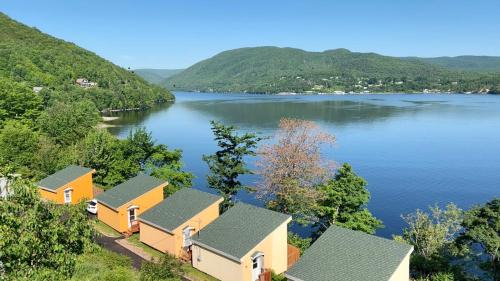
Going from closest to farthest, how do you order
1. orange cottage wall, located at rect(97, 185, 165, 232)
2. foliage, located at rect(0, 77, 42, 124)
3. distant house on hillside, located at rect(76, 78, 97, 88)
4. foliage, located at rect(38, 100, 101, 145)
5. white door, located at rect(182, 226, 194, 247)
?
white door, located at rect(182, 226, 194, 247) → orange cottage wall, located at rect(97, 185, 165, 232) → foliage, located at rect(38, 100, 101, 145) → foliage, located at rect(0, 77, 42, 124) → distant house on hillside, located at rect(76, 78, 97, 88)

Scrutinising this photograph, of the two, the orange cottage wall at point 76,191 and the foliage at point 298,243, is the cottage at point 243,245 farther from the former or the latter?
the orange cottage wall at point 76,191

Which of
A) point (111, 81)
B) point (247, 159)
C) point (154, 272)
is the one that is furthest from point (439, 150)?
point (111, 81)

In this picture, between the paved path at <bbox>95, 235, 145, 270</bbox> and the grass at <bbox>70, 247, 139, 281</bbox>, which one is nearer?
the grass at <bbox>70, 247, 139, 281</bbox>

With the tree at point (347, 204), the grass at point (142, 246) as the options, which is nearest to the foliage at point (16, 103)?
the grass at point (142, 246)

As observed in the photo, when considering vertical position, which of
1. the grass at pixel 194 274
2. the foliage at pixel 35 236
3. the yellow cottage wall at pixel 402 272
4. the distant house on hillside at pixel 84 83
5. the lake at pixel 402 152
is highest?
the distant house on hillside at pixel 84 83

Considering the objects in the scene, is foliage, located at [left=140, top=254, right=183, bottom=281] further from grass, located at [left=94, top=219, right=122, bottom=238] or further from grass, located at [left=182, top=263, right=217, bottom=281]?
grass, located at [left=94, top=219, right=122, bottom=238]

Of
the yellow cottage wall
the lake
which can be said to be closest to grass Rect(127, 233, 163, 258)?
the yellow cottage wall

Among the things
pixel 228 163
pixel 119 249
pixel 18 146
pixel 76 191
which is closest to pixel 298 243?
pixel 228 163
